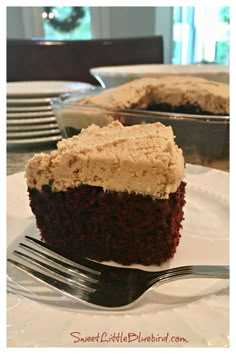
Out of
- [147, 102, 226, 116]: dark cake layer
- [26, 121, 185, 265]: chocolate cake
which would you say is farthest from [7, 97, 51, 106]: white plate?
[26, 121, 185, 265]: chocolate cake

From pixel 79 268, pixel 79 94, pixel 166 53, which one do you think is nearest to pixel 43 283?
pixel 79 268

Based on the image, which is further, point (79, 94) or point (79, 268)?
point (79, 94)

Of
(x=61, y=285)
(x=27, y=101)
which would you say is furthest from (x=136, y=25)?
(x=61, y=285)

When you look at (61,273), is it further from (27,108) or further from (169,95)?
(169,95)

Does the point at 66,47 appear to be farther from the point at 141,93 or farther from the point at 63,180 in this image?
the point at 63,180

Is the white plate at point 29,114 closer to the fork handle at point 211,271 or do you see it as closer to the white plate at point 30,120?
the white plate at point 30,120

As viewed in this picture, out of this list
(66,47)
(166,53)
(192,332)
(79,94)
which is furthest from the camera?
(166,53)

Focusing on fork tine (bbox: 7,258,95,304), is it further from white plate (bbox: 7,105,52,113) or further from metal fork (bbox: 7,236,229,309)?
white plate (bbox: 7,105,52,113)

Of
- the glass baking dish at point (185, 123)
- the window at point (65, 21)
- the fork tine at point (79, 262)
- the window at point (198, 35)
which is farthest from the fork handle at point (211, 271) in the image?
the window at point (65, 21)
